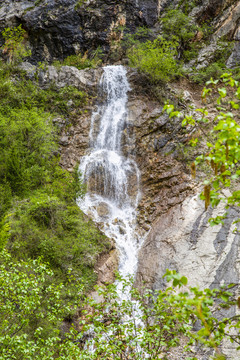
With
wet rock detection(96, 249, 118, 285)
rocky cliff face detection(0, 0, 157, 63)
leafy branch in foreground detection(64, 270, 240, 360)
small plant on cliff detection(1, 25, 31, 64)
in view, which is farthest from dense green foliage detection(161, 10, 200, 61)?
leafy branch in foreground detection(64, 270, 240, 360)

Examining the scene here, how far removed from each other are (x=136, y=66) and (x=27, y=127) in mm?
12223

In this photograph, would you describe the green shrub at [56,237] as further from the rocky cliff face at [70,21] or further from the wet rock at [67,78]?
the rocky cliff face at [70,21]

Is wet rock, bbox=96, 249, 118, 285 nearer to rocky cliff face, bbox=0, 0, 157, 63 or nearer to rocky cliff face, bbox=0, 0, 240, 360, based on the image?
rocky cliff face, bbox=0, 0, 240, 360

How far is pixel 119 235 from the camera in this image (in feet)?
45.6

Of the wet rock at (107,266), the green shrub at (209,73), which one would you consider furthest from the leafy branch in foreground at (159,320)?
the green shrub at (209,73)

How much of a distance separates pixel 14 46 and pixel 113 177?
50.1 feet

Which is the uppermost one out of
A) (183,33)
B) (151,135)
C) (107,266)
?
(183,33)

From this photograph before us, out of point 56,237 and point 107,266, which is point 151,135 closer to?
point 107,266

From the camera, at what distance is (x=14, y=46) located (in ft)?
71.9

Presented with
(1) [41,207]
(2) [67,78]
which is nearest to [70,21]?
(2) [67,78]

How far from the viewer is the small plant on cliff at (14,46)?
849 inches

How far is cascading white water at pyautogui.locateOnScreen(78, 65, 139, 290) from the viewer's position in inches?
546

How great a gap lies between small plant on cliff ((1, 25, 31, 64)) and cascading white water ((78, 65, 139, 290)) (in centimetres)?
748

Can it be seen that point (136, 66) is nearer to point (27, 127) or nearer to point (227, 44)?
point (227, 44)
